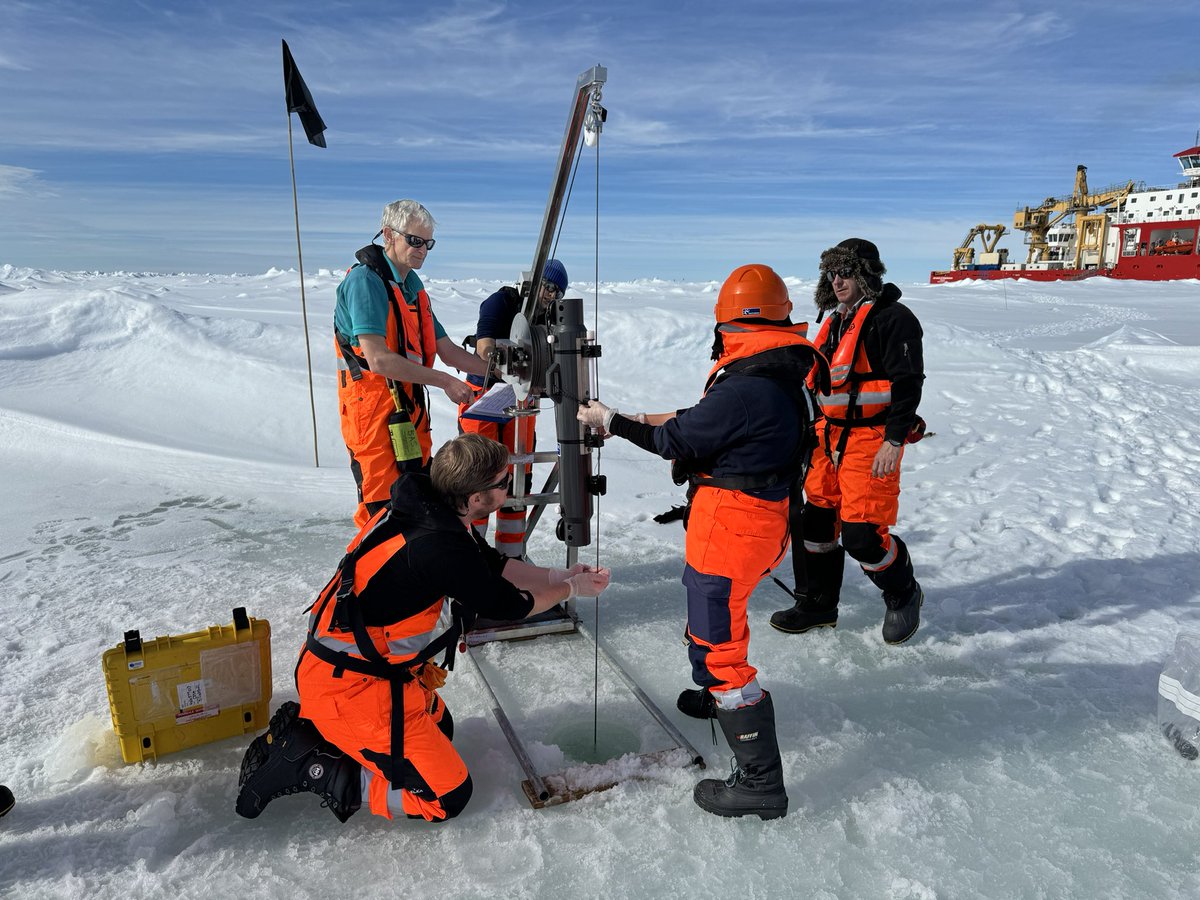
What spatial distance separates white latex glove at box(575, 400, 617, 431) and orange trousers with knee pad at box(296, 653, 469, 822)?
1.12 meters

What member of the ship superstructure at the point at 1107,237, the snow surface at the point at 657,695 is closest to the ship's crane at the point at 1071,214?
the ship superstructure at the point at 1107,237

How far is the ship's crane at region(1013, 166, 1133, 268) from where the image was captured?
44.2 meters

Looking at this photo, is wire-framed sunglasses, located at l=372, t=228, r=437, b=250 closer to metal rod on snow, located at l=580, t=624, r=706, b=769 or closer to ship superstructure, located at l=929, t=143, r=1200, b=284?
metal rod on snow, located at l=580, t=624, r=706, b=769

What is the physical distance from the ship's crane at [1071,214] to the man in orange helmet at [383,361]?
51.6 meters

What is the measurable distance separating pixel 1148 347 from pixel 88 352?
57.1ft

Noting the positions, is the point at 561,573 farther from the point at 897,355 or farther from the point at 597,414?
the point at 897,355

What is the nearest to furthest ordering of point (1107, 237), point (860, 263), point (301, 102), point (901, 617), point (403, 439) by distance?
point (403, 439) → point (860, 263) → point (901, 617) → point (301, 102) → point (1107, 237)

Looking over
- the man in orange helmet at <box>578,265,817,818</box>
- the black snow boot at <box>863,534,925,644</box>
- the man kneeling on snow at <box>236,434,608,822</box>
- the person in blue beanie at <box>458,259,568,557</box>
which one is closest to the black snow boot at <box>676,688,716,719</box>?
the man in orange helmet at <box>578,265,817,818</box>

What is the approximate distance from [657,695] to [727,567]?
117cm

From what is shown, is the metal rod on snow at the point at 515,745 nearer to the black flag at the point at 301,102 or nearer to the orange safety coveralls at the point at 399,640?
the orange safety coveralls at the point at 399,640

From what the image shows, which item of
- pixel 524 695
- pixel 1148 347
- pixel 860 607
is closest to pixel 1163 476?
pixel 860 607

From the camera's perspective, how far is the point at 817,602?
4.03 meters

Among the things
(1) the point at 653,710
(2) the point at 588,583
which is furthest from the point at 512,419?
(1) the point at 653,710

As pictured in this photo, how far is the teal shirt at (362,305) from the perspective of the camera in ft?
10.7
